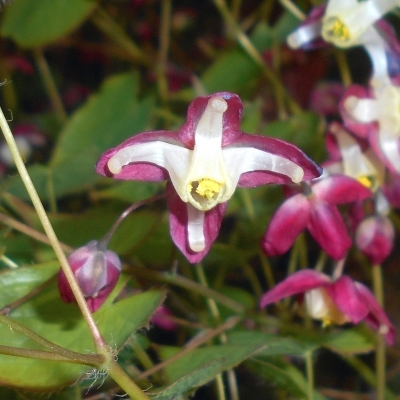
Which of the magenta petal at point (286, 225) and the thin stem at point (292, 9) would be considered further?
the thin stem at point (292, 9)

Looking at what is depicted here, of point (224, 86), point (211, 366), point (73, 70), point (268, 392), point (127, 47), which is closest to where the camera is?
point (211, 366)

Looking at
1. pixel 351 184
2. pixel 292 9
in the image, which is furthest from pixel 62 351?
pixel 292 9

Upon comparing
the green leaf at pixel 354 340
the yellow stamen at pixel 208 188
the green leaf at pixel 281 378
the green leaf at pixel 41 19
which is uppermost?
the green leaf at pixel 41 19

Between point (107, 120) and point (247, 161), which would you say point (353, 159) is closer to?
point (247, 161)

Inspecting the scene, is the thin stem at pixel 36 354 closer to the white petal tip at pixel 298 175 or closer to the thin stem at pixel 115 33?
the white petal tip at pixel 298 175

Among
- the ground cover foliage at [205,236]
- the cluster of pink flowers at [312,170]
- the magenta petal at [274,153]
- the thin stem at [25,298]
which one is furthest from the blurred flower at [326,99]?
the thin stem at [25,298]

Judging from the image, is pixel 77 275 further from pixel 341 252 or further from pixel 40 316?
pixel 341 252

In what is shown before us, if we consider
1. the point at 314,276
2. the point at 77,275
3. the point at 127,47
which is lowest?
the point at 314,276

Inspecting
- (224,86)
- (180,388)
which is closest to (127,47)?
(224,86)
